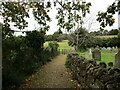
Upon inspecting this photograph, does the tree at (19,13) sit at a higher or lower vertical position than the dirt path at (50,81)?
higher

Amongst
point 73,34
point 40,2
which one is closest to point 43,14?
point 40,2

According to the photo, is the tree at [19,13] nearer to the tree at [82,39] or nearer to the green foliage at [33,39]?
the green foliage at [33,39]

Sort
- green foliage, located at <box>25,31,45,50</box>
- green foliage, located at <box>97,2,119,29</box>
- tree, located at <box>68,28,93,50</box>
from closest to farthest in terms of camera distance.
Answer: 1. green foliage, located at <box>97,2,119,29</box>
2. green foliage, located at <box>25,31,45,50</box>
3. tree, located at <box>68,28,93,50</box>

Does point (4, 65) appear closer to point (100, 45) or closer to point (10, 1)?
point (10, 1)

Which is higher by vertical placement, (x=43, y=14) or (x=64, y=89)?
(x=43, y=14)

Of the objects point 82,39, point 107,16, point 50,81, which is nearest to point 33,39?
point 50,81

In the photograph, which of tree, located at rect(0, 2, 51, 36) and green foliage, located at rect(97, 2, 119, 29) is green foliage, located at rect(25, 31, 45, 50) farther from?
green foliage, located at rect(97, 2, 119, 29)

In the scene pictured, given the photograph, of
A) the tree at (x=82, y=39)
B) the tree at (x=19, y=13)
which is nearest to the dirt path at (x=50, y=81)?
the tree at (x=19, y=13)

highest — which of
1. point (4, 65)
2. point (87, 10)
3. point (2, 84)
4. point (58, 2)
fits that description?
point (58, 2)

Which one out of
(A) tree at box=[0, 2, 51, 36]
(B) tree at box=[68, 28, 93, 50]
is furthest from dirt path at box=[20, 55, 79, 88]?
(B) tree at box=[68, 28, 93, 50]

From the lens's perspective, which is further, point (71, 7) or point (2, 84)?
point (71, 7)

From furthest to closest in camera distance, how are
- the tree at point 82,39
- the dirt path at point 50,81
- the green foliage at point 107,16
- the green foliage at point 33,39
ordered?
the tree at point 82,39 → the green foliage at point 33,39 → the dirt path at point 50,81 → the green foliage at point 107,16

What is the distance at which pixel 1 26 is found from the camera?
6852 millimetres

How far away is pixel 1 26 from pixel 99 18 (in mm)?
4953
